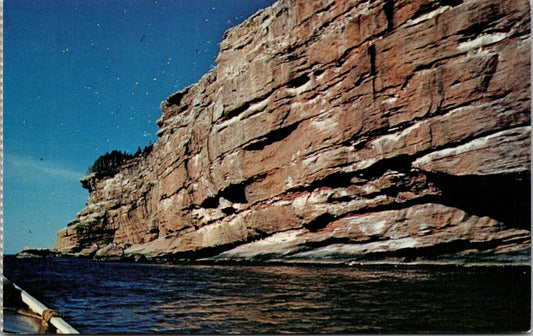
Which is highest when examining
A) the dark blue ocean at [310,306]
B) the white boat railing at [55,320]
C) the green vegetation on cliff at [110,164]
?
the green vegetation on cliff at [110,164]

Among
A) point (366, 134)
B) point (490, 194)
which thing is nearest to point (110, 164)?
point (366, 134)

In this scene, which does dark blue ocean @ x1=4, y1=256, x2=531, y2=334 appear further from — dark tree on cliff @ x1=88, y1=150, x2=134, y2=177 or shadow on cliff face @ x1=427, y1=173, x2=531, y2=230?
dark tree on cliff @ x1=88, y1=150, x2=134, y2=177

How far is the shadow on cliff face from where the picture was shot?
45.7 ft

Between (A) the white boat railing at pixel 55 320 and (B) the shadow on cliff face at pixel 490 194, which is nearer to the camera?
(A) the white boat railing at pixel 55 320

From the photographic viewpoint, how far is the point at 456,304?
7.83 meters

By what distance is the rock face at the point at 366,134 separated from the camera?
14.7m

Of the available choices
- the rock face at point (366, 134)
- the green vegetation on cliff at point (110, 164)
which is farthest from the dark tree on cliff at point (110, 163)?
the rock face at point (366, 134)

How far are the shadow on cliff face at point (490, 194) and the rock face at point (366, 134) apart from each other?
5cm

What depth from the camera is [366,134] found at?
18.4m

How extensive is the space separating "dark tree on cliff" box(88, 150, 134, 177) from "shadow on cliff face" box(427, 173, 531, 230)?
131 ft

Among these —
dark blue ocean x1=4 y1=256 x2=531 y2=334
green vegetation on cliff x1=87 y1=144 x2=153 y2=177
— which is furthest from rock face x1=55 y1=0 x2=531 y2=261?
green vegetation on cliff x1=87 y1=144 x2=153 y2=177

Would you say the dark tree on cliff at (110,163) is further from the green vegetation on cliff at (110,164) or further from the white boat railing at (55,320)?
the white boat railing at (55,320)

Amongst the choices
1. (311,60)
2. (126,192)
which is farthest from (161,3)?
(126,192)

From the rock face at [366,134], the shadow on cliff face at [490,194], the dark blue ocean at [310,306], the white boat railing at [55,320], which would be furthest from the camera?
the rock face at [366,134]
